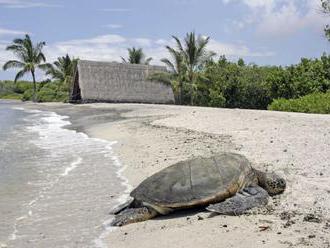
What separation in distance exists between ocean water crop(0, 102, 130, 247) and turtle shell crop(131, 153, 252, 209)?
816mm

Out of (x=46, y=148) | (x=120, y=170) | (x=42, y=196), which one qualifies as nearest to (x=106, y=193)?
(x=42, y=196)

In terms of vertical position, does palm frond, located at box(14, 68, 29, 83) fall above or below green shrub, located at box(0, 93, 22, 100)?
above

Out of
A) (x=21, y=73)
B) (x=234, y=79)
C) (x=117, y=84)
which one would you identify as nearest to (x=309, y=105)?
(x=234, y=79)

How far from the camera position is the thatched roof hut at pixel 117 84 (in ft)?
149

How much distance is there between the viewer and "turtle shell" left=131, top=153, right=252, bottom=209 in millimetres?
6113

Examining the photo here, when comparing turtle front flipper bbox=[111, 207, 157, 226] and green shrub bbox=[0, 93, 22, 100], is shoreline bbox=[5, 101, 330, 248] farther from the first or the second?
green shrub bbox=[0, 93, 22, 100]

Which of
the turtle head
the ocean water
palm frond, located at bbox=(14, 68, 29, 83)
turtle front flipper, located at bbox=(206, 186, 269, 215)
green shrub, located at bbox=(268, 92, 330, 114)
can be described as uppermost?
palm frond, located at bbox=(14, 68, 29, 83)

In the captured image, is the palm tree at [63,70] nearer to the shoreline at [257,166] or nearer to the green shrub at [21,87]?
the green shrub at [21,87]

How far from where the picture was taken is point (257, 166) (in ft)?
26.8

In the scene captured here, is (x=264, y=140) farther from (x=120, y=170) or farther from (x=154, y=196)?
(x=154, y=196)

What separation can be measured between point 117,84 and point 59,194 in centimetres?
3872

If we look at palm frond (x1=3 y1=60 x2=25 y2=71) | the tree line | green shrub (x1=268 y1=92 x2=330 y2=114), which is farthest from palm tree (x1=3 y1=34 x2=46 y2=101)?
green shrub (x1=268 y1=92 x2=330 y2=114)

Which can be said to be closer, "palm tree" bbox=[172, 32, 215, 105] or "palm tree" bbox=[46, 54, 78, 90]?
"palm tree" bbox=[172, 32, 215, 105]

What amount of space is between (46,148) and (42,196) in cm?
692
